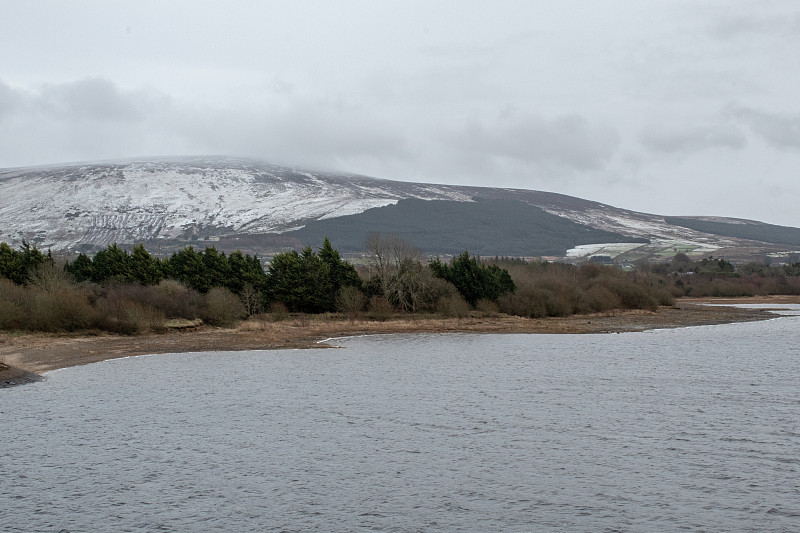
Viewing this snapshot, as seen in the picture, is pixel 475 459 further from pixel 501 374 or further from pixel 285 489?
pixel 501 374

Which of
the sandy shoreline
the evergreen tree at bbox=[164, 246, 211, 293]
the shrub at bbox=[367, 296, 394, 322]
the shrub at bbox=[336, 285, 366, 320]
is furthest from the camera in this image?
the shrub at bbox=[336, 285, 366, 320]

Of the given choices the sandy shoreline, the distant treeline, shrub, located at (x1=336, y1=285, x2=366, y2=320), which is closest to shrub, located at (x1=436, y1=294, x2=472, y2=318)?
the distant treeline

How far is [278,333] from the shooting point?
223ft

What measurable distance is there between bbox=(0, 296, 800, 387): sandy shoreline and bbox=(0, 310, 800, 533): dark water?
247 inches

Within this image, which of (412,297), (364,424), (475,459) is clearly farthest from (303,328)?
(475,459)

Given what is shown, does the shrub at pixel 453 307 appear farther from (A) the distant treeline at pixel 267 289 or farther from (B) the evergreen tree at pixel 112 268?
(B) the evergreen tree at pixel 112 268

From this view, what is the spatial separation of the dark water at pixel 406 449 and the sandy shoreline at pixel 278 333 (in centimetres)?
626

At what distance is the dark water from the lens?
1905cm

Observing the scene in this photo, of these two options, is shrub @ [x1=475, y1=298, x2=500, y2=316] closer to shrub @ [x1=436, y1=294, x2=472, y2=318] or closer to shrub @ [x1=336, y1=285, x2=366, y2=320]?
shrub @ [x1=436, y1=294, x2=472, y2=318]

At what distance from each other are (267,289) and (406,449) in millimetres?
59484

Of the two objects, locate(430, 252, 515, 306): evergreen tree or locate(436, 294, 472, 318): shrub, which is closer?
locate(436, 294, 472, 318): shrub

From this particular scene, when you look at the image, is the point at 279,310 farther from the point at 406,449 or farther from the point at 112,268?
the point at 406,449

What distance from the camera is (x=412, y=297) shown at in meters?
83.4

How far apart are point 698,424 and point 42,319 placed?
48.3 metres
